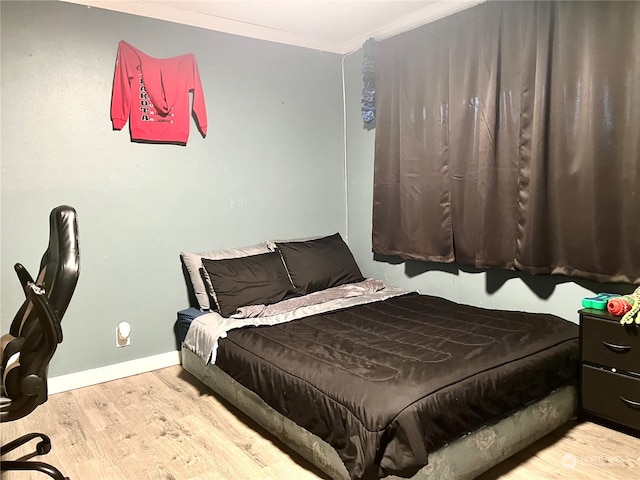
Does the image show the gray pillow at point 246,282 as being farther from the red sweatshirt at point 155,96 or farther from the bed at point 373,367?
the red sweatshirt at point 155,96

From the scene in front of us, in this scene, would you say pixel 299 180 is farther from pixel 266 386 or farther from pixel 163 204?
pixel 266 386

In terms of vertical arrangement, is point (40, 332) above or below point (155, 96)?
below

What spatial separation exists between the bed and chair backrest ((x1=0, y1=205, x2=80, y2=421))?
3.05ft

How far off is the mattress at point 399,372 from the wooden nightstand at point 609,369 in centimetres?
8

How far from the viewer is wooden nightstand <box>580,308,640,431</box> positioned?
215 centimetres

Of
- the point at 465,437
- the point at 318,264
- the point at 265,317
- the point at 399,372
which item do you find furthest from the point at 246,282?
the point at 465,437

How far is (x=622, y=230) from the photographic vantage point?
2.35 metres

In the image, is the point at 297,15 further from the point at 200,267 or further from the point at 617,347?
the point at 617,347

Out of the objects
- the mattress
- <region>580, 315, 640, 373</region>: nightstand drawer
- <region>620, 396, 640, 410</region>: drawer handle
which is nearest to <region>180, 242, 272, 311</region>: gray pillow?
the mattress

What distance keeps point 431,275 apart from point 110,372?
2248 millimetres

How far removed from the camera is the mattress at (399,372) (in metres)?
1.71

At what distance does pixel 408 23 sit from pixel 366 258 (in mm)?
1796

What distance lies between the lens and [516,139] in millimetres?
2750

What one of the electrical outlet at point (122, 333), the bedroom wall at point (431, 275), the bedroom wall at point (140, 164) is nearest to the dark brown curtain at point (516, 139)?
the bedroom wall at point (431, 275)
